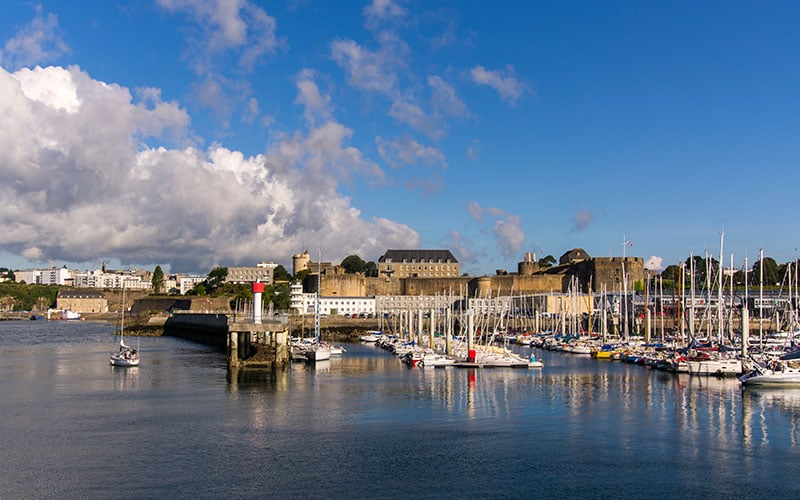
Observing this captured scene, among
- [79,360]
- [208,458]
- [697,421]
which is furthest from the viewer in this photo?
[79,360]

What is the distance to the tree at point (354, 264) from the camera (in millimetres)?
146250

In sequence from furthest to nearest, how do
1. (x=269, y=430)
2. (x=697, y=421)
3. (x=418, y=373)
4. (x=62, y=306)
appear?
(x=62, y=306) < (x=418, y=373) < (x=697, y=421) < (x=269, y=430)

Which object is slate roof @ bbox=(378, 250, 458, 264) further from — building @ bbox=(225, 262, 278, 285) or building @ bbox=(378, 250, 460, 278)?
building @ bbox=(225, 262, 278, 285)

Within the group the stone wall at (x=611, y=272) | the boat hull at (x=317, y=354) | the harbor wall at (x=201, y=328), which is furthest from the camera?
the stone wall at (x=611, y=272)

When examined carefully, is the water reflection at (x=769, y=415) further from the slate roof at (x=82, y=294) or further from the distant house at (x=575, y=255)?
the slate roof at (x=82, y=294)

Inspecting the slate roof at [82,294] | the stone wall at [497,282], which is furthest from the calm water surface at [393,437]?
the slate roof at [82,294]

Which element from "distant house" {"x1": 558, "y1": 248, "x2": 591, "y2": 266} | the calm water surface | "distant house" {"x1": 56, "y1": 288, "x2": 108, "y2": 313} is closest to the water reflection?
the calm water surface

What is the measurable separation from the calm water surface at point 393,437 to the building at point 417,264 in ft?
298

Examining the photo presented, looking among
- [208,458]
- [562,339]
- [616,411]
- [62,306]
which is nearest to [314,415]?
[208,458]

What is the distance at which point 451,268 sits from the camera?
13012 centimetres

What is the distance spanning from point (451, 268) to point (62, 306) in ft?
261

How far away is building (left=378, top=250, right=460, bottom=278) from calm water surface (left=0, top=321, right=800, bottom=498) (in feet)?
298

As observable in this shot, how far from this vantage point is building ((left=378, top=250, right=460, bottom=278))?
423 feet

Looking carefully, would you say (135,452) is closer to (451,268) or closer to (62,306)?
(451,268)
